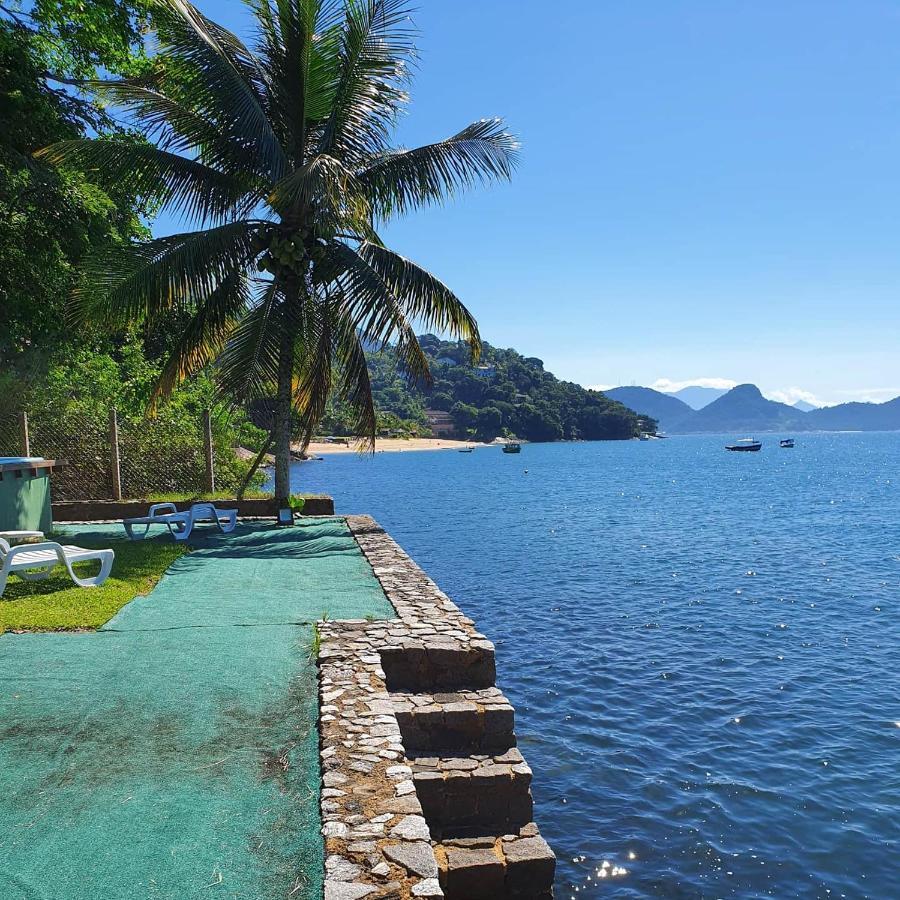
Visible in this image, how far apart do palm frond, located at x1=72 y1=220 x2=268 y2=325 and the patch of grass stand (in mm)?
4172

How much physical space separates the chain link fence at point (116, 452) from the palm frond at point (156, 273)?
A: 11.8 feet

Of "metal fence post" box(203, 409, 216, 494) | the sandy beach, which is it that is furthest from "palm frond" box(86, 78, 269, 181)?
the sandy beach

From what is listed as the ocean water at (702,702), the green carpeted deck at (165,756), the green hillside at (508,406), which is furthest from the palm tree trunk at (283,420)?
the green hillside at (508,406)

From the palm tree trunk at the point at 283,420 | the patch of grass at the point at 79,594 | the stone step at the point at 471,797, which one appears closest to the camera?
the stone step at the point at 471,797

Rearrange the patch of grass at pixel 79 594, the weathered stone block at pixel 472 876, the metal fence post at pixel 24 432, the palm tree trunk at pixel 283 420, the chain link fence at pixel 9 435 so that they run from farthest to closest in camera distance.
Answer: the chain link fence at pixel 9 435 → the metal fence post at pixel 24 432 → the palm tree trunk at pixel 283 420 → the patch of grass at pixel 79 594 → the weathered stone block at pixel 472 876

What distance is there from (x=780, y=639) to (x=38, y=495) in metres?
12.9

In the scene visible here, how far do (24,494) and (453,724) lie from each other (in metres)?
9.01

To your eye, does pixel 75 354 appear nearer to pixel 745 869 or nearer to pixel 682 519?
pixel 745 869

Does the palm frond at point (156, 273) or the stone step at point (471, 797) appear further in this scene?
the palm frond at point (156, 273)

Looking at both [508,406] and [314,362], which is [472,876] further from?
[508,406]

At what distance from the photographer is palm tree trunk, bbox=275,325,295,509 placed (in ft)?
46.3

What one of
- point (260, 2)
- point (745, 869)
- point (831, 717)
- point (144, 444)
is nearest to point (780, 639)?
point (831, 717)

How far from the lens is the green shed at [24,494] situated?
36.7 ft

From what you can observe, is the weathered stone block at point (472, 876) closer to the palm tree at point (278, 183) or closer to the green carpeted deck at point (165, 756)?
the green carpeted deck at point (165, 756)
